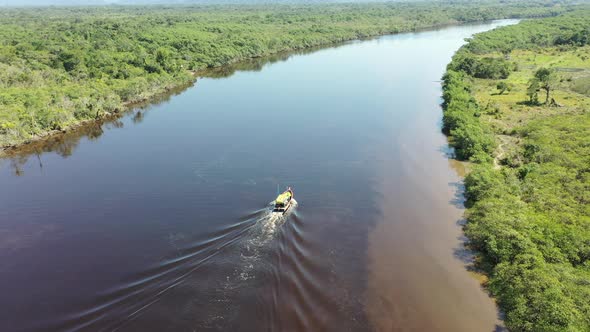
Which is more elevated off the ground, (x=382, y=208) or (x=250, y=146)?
(x=250, y=146)

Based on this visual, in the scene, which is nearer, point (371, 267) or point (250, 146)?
point (371, 267)

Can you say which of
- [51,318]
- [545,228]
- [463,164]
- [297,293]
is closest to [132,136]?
[51,318]

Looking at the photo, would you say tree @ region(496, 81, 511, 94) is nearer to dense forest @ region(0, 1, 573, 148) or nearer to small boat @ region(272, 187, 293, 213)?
small boat @ region(272, 187, 293, 213)

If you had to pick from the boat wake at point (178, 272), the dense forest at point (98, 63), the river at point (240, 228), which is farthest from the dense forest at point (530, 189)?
the dense forest at point (98, 63)

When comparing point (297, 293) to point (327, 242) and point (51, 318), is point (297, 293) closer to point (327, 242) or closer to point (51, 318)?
point (327, 242)

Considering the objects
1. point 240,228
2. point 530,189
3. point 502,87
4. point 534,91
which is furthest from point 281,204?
point 502,87

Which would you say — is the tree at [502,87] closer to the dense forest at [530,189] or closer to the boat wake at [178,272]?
the dense forest at [530,189]
